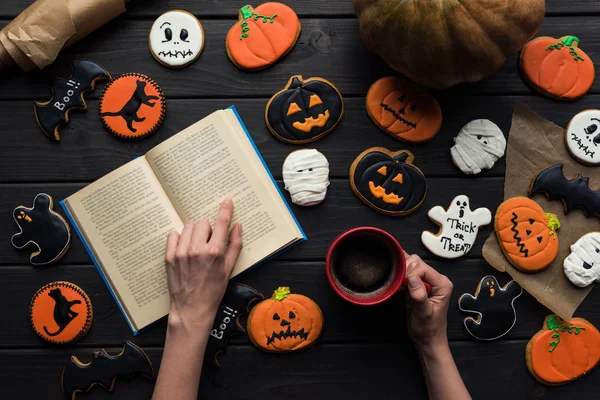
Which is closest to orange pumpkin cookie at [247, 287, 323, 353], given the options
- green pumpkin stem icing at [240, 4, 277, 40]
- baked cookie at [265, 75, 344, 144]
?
baked cookie at [265, 75, 344, 144]

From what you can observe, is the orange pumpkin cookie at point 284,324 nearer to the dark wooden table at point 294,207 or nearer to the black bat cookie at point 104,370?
the dark wooden table at point 294,207

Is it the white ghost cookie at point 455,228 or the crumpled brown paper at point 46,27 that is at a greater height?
the crumpled brown paper at point 46,27

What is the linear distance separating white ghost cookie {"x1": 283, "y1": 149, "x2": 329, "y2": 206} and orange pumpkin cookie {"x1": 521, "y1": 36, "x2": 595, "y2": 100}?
0.47 m

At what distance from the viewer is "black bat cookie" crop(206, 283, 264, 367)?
3.23ft

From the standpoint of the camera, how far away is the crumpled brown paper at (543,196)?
1000 mm

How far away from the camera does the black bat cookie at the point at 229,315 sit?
0.98 meters

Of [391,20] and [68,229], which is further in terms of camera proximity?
[68,229]

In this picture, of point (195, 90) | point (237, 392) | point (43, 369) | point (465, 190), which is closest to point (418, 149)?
point (465, 190)

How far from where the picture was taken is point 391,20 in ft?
2.83

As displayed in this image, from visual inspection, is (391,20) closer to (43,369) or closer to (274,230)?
(274,230)

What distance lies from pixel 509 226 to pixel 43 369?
99 centimetres

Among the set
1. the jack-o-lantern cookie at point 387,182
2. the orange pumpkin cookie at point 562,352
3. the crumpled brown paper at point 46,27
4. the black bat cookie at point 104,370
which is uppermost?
the crumpled brown paper at point 46,27

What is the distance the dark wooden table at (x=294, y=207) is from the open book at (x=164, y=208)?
0.11ft

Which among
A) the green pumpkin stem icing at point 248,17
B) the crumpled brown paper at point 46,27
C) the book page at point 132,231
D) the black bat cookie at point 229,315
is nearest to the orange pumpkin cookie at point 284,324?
the black bat cookie at point 229,315
